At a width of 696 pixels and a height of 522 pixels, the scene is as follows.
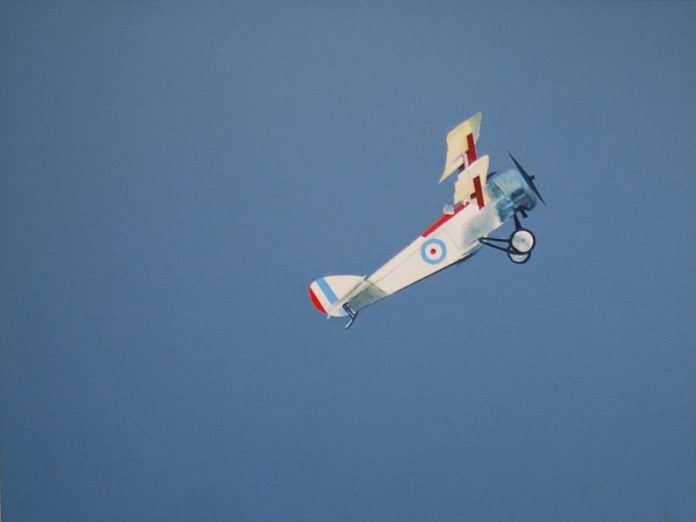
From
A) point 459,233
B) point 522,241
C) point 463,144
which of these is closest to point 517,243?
point 522,241

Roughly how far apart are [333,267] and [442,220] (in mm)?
273

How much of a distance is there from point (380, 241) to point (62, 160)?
759 mm

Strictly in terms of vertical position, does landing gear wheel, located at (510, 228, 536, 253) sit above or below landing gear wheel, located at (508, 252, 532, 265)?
above

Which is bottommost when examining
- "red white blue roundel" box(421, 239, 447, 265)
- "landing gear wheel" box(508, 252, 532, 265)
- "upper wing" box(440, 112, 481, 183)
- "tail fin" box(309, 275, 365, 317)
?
"landing gear wheel" box(508, 252, 532, 265)

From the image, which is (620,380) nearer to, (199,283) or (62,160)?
(199,283)

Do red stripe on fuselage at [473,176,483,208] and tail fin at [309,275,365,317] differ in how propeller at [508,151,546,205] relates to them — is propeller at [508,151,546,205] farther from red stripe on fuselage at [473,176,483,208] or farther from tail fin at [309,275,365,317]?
tail fin at [309,275,365,317]

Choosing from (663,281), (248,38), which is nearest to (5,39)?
(248,38)

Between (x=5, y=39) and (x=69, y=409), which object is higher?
(x=5, y=39)

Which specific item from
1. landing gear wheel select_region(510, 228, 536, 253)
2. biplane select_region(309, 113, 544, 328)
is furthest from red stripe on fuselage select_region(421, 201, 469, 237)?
landing gear wheel select_region(510, 228, 536, 253)

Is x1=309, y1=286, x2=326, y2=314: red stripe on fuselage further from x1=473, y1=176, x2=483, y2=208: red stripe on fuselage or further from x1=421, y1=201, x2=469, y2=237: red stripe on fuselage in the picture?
x1=473, y1=176, x2=483, y2=208: red stripe on fuselage

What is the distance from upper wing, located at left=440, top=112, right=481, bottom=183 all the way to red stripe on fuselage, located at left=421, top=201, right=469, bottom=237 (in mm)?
80

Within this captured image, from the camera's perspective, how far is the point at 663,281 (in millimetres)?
1564

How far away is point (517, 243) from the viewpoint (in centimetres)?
152

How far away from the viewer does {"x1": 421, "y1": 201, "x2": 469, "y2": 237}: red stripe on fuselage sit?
1508 millimetres
